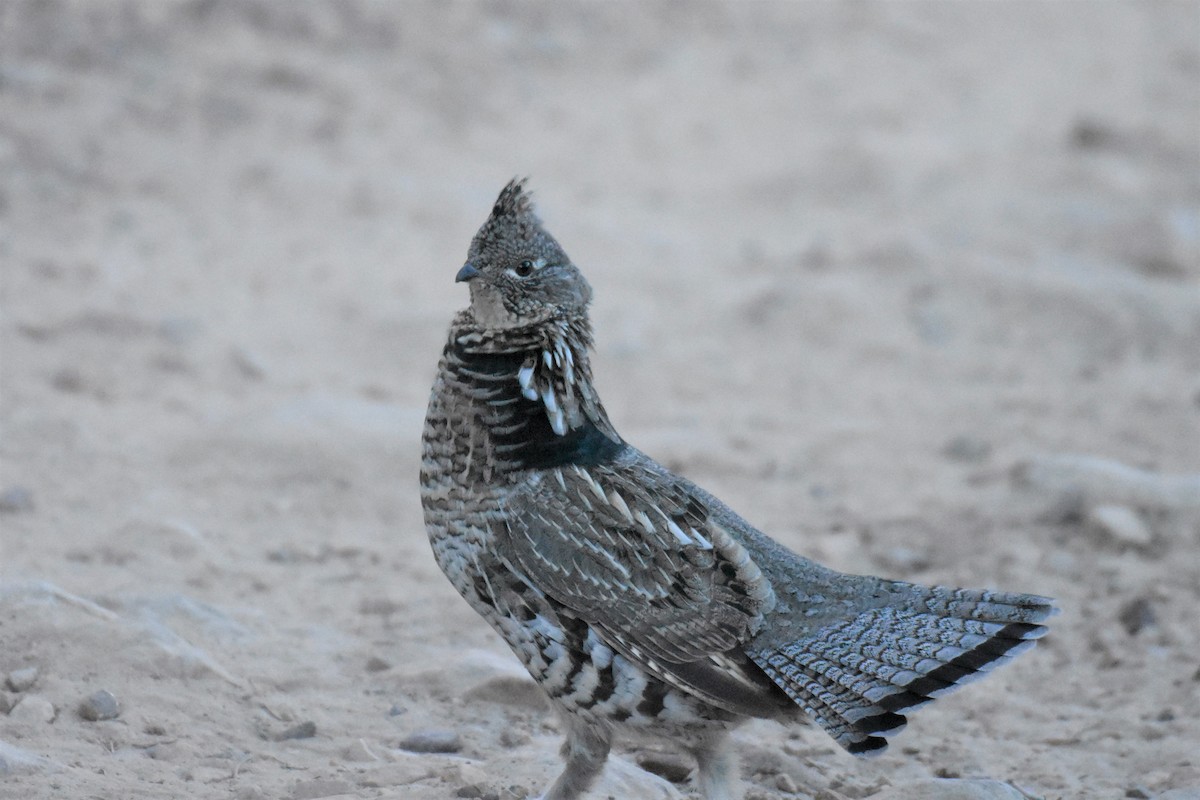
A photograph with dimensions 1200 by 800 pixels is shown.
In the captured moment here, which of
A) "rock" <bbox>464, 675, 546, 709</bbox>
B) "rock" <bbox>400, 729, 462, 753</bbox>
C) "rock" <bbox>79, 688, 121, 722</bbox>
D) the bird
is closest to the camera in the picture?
the bird

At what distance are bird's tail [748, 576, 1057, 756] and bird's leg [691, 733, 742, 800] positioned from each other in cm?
31

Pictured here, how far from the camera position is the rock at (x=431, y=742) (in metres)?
5.02

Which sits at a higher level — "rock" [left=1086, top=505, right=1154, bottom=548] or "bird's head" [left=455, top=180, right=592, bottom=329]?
"bird's head" [left=455, top=180, right=592, bottom=329]

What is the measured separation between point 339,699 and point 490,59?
8960 millimetres

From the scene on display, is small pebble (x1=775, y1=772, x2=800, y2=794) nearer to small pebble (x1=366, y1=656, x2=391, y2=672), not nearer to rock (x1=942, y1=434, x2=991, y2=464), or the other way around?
small pebble (x1=366, y1=656, x2=391, y2=672)

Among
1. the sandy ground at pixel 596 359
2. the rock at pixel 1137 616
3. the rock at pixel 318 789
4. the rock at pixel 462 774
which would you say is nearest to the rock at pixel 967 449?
the sandy ground at pixel 596 359

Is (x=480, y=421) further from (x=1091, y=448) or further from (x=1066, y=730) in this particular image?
(x=1091, y=448)

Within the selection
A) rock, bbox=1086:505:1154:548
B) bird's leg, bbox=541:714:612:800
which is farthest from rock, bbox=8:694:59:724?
rock, bbox=1086:505:1154:548

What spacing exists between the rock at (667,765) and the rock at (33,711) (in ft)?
6.49

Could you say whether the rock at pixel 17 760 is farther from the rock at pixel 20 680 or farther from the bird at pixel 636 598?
the bird at pixel 636 598

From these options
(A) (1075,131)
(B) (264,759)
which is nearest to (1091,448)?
(B) (264,759)

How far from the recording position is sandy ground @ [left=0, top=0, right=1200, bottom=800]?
204 inches

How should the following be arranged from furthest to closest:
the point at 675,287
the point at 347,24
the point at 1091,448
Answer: the point at 347,24, the point at 675,287, the point at 1091,448

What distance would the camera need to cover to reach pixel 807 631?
459cm
